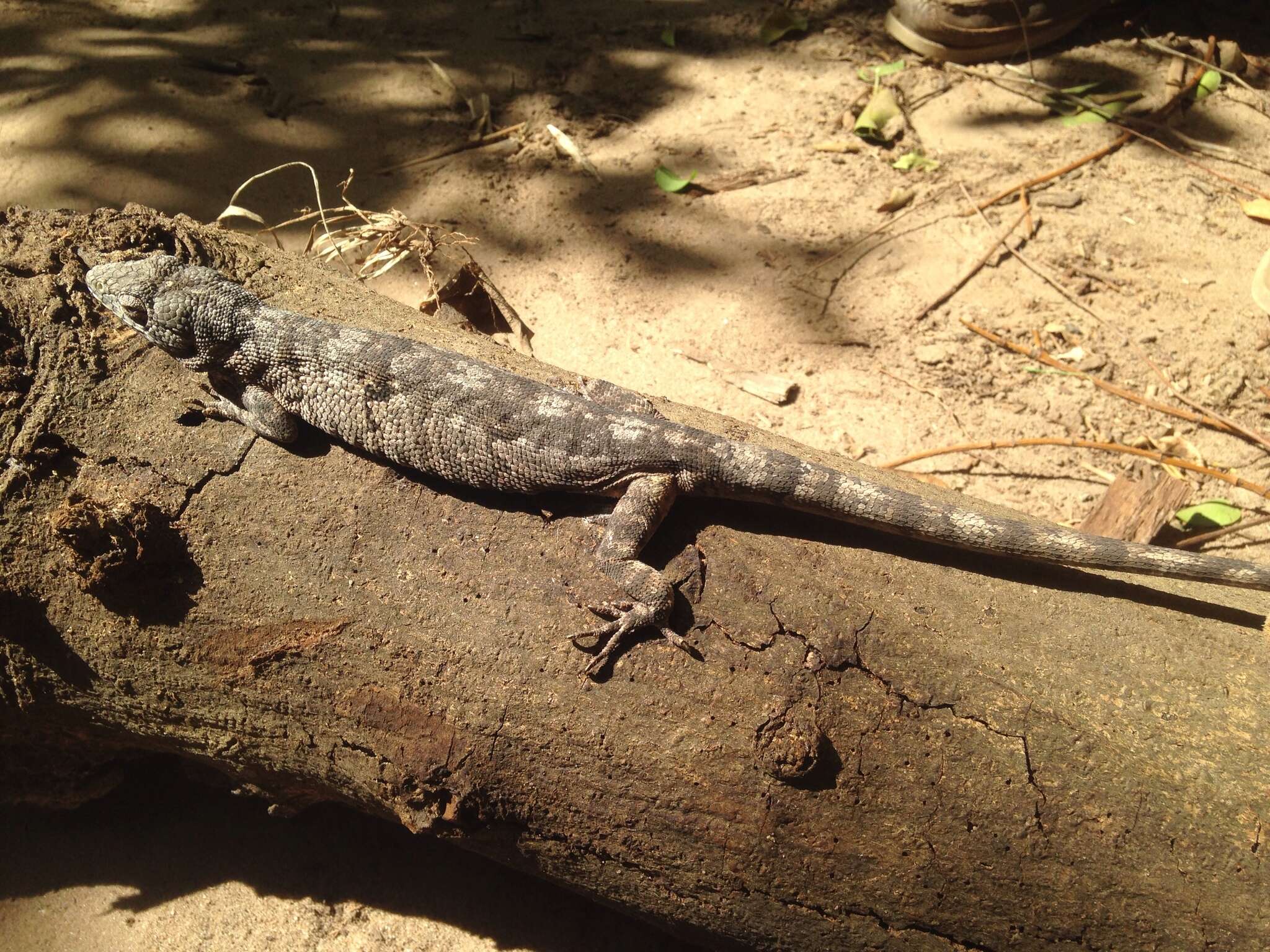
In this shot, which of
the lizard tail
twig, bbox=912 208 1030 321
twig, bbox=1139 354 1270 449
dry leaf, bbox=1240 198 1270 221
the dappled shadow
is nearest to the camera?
the lizard tail

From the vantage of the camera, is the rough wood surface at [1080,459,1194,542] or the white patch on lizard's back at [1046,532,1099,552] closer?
the white patch on lizard's back at [1046,532,1099,552]

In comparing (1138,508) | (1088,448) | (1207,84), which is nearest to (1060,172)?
(1207,84)

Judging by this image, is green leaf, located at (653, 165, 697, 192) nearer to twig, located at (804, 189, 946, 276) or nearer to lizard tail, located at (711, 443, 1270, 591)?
twig, located at (804, 189, 946, 276)

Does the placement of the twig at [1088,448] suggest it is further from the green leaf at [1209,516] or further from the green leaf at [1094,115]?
the green leaf at [1094,115]

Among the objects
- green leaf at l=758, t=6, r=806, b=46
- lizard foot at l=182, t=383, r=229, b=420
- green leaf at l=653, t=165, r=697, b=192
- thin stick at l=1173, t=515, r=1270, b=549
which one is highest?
green leaf at l=758, t=6, r=806, b=46

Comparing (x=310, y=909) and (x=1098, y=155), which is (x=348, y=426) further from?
(x=1098, y=155)

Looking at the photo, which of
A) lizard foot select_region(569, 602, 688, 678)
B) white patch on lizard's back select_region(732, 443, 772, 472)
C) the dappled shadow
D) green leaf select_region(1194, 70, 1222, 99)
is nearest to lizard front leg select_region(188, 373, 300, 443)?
lizard foot select_region(569, 602, 688, 678)
